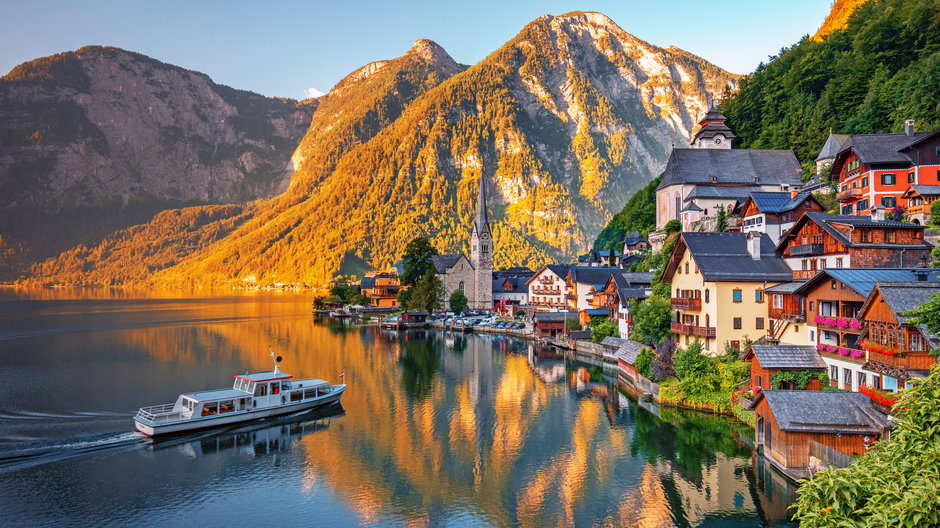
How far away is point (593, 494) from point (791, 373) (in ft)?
48.0

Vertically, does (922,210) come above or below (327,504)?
above

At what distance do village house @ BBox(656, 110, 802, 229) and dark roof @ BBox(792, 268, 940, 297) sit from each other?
46718 mm

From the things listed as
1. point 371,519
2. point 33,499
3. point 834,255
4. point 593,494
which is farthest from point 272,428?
point 834,255

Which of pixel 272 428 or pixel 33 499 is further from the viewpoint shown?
→ pixel 272 428

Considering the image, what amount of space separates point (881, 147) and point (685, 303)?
2469cm

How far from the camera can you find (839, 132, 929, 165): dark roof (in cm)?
5043

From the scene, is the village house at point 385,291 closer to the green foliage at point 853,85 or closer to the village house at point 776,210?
the green foliage at point 853,85

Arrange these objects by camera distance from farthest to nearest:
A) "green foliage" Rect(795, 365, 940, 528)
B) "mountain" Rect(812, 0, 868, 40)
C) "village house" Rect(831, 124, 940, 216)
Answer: "mountain" Rect(812, 0, 868, 40), "village house" Rect(831, 124, 940, 216), "green foliage" Rect(795, 365, 940, 528)

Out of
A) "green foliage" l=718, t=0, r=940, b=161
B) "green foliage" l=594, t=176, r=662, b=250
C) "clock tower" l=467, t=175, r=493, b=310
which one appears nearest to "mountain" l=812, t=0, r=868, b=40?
"green foliage" l=718, t=0, r=940, b=161

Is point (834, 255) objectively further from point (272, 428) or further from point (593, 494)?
point (272, 428)

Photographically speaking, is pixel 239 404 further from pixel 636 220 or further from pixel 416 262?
pixel 636 220

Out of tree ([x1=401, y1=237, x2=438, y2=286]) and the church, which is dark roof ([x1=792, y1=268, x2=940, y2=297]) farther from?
the church

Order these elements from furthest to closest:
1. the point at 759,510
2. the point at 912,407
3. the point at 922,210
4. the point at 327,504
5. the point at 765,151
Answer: the point at 765,151 < the point at 922,210 < the point at 327,504 < the point at 759,510 < the point at 912,407

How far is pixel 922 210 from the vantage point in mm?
45469
